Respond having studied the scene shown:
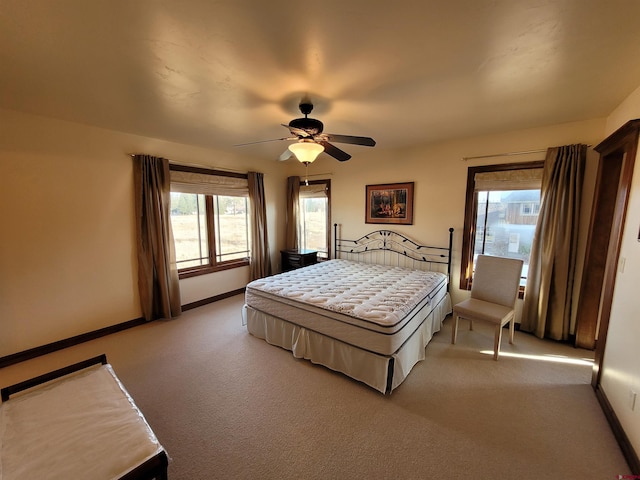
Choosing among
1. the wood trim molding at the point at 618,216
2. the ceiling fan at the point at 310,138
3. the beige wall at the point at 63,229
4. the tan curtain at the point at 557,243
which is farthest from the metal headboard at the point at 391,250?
the beige wall at the point at 63,229

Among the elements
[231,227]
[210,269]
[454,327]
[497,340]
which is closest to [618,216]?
[497,340]

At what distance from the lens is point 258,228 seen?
488cm

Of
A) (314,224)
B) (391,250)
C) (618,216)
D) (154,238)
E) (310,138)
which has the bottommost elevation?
(391,250)

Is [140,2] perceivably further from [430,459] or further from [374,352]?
[430,459]

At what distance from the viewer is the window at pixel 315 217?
5.12m

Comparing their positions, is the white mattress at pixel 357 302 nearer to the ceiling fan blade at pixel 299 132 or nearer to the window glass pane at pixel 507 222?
the window glass pane at pixel 507 222

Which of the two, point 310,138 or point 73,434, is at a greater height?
point 310,138

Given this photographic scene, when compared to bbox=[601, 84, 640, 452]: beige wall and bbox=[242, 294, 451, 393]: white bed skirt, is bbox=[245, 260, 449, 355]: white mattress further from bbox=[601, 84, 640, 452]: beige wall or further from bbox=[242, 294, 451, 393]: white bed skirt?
bbox=[601, 84, 640, 452]: beige wall

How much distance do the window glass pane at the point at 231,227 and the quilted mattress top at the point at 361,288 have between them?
5.38 feet

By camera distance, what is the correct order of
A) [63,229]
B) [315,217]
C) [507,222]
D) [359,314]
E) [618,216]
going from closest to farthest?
1. [618,216]
2. [359,314]
3. [63,229]
4. [507,222]
5. [315,217]

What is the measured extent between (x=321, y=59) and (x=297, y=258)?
3.58 metres

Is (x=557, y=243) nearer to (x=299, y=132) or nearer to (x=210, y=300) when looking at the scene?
(x=299, y=132)

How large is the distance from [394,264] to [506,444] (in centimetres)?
284

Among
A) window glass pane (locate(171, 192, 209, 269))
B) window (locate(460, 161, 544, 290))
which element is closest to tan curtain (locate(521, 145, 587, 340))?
window (locate(460, 161, 544, 290))
